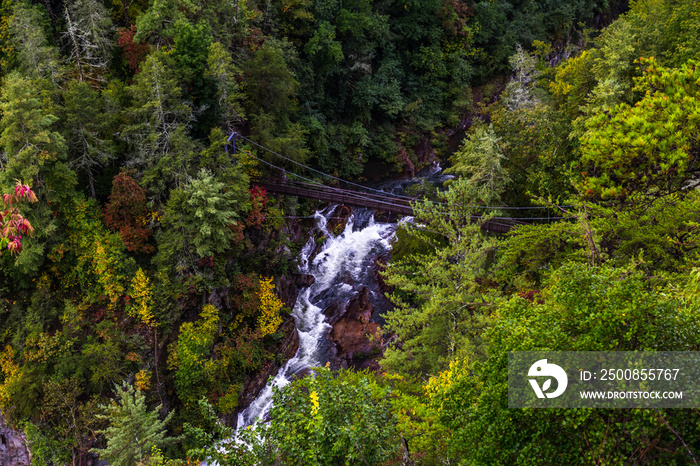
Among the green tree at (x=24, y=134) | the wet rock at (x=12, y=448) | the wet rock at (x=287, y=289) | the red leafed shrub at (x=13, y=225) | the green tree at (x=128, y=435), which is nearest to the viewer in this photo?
the red leafed shrub at (x=13, y=225)

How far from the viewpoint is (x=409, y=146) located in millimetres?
33750

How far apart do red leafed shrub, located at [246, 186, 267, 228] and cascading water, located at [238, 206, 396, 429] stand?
5.05m

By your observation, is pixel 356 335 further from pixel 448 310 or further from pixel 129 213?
pixel 129 213

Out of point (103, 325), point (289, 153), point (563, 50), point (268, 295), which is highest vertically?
point (563, 50)

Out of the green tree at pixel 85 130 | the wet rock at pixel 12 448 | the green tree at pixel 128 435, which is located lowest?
the wet rock at pixel 12 448

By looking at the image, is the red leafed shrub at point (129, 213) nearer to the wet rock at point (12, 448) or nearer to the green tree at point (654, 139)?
the wet rock at point (12, 448)

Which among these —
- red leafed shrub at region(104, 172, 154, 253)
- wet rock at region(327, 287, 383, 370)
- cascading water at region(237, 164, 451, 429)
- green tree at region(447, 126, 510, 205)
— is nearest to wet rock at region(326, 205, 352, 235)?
cascading water at region(237, 164, 451, 429)

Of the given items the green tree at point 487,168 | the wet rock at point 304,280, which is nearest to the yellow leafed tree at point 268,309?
the wet rock at point 304,280

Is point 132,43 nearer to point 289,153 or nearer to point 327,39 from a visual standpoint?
point 289,153

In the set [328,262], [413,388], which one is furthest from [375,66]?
[413,388]

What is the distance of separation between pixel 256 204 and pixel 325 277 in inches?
271

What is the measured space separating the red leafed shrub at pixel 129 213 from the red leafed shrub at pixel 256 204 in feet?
15.0

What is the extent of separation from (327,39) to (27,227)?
2623cm

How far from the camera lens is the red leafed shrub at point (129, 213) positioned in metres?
16.7
